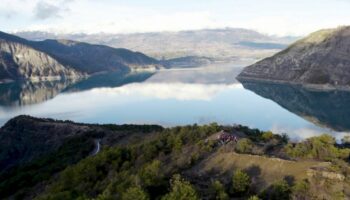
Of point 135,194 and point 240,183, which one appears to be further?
point 240,183

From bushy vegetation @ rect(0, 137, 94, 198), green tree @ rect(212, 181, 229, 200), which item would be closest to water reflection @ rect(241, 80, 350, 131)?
bushy vegetation @ rect(0, 137, 94, 198)

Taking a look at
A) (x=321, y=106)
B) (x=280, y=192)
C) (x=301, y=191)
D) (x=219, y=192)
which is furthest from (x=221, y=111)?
(x=219, y=192)

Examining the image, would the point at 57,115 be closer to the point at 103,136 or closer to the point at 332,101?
the point at 103,136

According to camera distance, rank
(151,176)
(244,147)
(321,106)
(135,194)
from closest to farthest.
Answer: (135,194), (151,176), (244,147), (321,106)

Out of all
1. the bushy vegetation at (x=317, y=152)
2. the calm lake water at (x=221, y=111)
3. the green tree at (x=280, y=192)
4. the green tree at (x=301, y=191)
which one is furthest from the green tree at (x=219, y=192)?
the calm lake water at (x=221, y=111)

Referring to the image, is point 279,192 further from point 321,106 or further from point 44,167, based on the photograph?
point 321,106

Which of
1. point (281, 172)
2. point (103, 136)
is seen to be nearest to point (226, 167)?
point (281, 172)

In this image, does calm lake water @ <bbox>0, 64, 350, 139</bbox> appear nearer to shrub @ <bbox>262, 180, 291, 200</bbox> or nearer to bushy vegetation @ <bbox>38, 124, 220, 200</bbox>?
bushy vegetation @ <bbox>38, 124, 220, 200</bbox>

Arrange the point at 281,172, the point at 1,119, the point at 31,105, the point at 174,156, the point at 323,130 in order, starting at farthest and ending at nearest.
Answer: the point at 31,105 → the point at 1,119 → the point at 323,130 → the point at 174,156 → the point at 281,172
